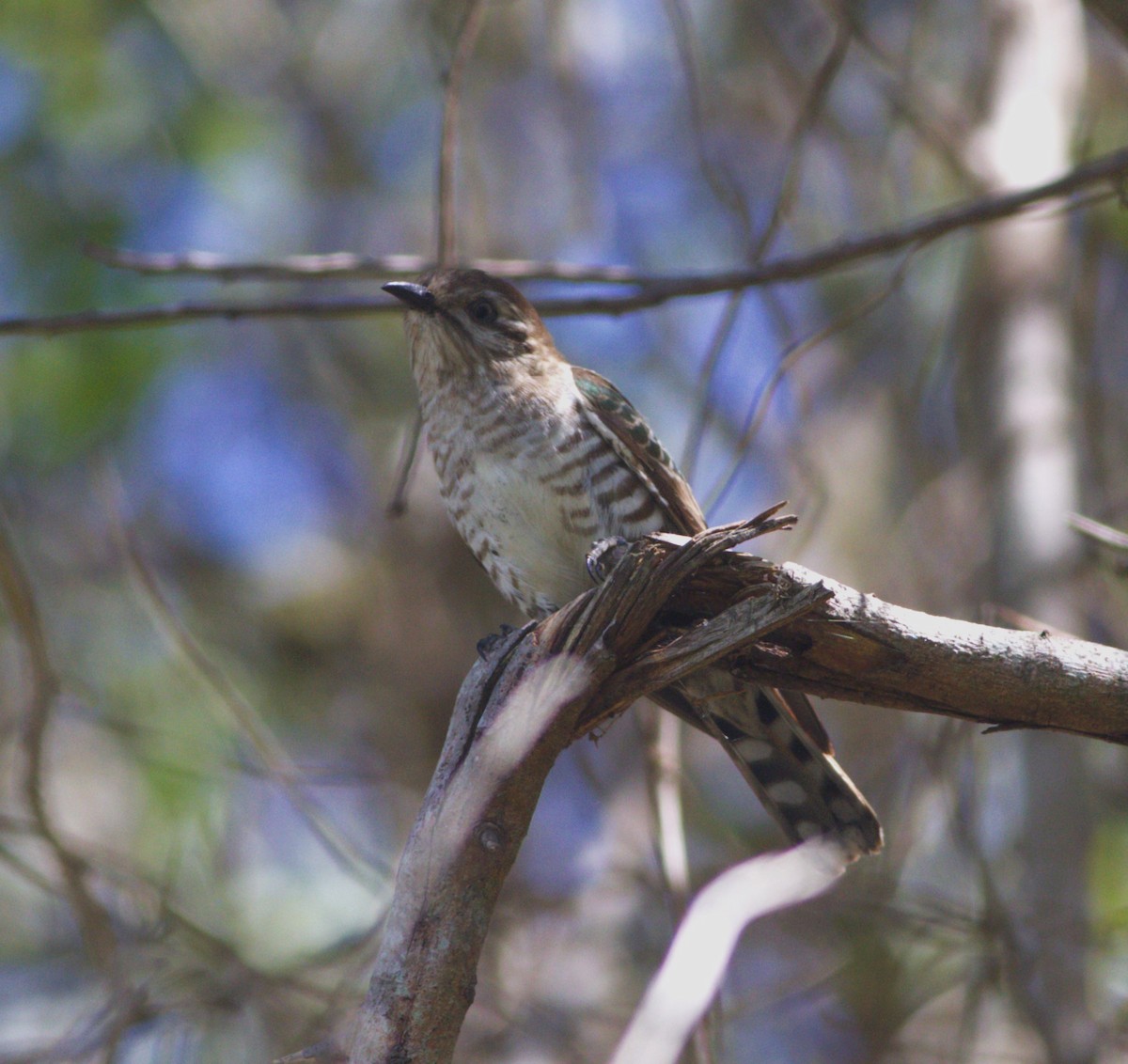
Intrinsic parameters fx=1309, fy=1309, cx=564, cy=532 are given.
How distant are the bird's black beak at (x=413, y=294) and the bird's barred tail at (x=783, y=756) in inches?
59.6

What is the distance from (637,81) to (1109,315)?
3.56 metres

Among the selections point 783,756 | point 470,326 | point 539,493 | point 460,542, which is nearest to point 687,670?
point 783,756

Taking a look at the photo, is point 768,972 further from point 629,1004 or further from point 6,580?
point 6,580

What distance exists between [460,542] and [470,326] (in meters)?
3.12

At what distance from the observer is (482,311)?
4.52 m

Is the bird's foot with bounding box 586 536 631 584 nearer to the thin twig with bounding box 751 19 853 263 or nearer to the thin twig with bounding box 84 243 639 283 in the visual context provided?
the thin twig with bounding box 84 243 639 283

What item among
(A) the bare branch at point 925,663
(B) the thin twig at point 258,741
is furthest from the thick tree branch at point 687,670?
(B) the thin twig at point 258,741

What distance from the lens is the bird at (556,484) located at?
366cm

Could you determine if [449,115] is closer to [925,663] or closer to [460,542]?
[925,663]

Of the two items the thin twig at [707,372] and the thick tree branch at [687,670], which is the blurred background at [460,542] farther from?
the thick tree branch at [687,670]

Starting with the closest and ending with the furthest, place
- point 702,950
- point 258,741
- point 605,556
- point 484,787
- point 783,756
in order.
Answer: point 702,950
point 484,787
point 605,556
point 783,756
point 258,741

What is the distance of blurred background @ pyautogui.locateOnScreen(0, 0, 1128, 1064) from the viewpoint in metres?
5.13

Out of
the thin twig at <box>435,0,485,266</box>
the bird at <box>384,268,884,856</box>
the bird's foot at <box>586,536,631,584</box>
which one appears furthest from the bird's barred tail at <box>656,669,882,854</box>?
the thin twig at <box>435,0,485,266</box>

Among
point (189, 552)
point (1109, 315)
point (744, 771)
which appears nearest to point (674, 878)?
point (744, 771)
